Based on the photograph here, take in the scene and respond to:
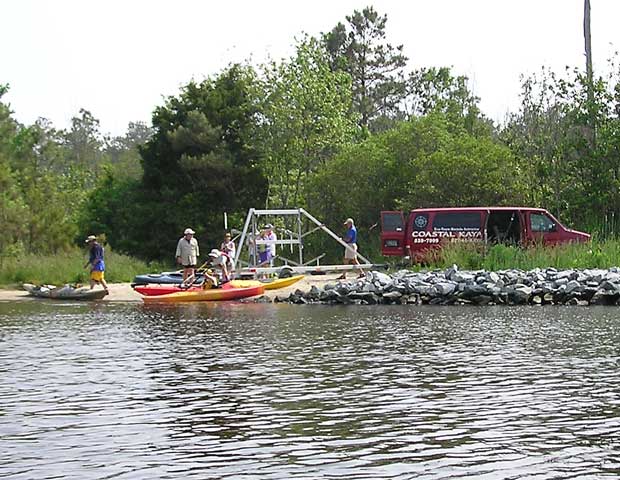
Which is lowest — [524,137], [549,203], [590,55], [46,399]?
[46,399]

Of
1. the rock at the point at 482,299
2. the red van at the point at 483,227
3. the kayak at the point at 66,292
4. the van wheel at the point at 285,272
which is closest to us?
the rock at the point at 482,299

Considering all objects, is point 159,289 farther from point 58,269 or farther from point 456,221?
point 456,221

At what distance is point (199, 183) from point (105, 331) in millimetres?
23049

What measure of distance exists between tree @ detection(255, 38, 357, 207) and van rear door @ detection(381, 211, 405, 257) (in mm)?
9491

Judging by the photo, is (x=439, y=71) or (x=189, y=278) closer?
(x=189, y=278)

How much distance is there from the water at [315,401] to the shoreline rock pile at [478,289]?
361 centimetres

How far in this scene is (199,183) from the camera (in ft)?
141

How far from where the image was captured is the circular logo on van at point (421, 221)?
3064cm

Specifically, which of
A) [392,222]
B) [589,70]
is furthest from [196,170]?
[589,70]

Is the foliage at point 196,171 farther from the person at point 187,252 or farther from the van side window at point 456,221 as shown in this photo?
the van side window at point 456,221

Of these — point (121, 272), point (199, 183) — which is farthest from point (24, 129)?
point (121, 272)

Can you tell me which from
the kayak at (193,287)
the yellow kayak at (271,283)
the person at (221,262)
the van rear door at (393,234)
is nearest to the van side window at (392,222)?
the van rear door at (393,234)

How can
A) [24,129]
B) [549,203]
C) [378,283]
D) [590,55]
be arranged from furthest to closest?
[24,129], [590,55], [549,203], [378,283]

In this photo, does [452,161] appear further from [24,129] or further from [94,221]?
[24,129]
